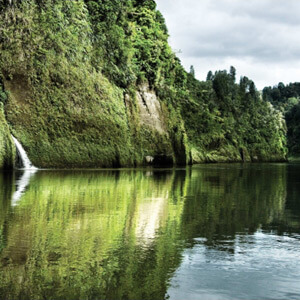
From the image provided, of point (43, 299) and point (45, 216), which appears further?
point (45, 216)

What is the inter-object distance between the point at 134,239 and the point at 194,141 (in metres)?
63.2

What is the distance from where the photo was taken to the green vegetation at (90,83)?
104ft

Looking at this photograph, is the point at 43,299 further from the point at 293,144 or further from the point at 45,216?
the point at 293,144

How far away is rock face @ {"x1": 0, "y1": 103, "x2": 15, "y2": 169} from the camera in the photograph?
88.7ft

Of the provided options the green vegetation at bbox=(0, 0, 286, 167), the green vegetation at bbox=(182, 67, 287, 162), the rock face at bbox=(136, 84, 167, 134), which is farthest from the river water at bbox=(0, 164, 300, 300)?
the green vegetation at bbox=(182, 67, 287, 162)

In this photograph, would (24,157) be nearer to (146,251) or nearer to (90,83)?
(90,83)

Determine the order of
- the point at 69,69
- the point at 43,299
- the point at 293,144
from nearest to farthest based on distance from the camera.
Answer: the point at 43,299 < the point at 69,69 < the point at 293,144

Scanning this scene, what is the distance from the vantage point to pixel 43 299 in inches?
170

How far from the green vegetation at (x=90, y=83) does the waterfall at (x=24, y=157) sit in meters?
0.42

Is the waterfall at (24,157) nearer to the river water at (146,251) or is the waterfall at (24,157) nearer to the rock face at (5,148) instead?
the rock face at (5,148)

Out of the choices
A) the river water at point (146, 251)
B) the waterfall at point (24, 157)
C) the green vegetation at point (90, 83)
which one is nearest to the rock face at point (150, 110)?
the green vegetation at point (90, 83)

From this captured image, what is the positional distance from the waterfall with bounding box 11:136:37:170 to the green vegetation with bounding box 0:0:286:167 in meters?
0.42

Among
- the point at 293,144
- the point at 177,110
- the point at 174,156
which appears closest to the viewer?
the point at 174,156

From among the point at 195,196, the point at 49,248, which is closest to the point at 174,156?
the point at 195,196
